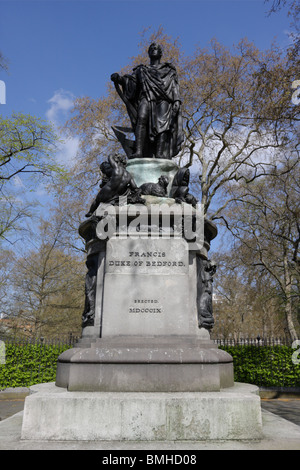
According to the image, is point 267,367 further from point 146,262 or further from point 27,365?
point 146,262

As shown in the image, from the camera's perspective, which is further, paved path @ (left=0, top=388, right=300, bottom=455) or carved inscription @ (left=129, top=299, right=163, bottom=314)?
carved inscription @ (left=129, top=299, right=163, bottom=314)

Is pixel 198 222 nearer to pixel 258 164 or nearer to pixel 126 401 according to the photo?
pixel 126 401

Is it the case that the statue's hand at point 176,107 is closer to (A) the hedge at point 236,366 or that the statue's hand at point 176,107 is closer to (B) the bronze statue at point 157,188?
(B) the bronze statue at point 157,188

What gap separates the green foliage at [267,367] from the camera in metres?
13.9

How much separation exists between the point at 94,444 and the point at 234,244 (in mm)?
22009

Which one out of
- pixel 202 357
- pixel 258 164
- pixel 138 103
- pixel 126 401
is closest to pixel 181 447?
pixel 126 401

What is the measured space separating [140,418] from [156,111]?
5.32 m

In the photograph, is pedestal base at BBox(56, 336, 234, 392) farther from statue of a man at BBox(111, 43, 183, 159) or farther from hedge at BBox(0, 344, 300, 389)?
hedge at BBox(0, 344, 300, 389)

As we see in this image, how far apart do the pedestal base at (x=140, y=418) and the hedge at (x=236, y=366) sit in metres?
10.2

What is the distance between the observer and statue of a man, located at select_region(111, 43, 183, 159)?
23.7 feet

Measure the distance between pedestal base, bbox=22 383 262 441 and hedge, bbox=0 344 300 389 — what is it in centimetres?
1016

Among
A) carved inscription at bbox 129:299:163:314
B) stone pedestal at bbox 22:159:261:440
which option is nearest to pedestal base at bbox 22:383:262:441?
stone pedestal at bbox 22:159:261:440

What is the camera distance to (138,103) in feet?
24.5

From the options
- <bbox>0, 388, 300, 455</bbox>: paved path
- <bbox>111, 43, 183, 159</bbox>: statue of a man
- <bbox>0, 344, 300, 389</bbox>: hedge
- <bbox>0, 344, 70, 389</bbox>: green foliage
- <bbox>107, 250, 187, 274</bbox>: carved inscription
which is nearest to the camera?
<bbox>0, 388, 300, 455</bbox>: paved path
